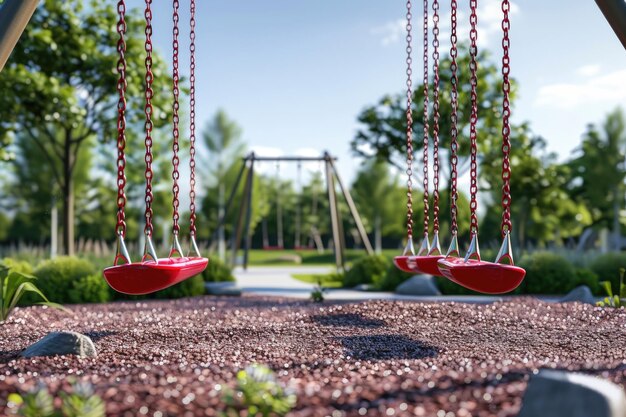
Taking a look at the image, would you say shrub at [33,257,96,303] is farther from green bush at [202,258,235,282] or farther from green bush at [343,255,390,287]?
green bush at [343,255,390,287]

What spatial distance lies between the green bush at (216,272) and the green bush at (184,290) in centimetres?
86

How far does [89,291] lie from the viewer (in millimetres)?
10000

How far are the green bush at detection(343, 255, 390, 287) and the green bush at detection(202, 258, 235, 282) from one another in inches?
109

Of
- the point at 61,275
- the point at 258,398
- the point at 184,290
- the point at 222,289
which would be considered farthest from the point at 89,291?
the point at 258,398

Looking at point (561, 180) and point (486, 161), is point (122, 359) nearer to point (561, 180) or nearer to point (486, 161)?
point (486, 161)

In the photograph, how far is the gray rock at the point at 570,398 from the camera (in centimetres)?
276

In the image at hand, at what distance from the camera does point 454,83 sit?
5648 mm

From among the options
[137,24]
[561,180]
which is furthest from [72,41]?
[561,180]

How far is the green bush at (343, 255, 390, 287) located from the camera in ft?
45.3

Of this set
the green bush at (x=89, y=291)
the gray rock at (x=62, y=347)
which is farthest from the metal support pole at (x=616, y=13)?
the green bush at (x=89, y=291)

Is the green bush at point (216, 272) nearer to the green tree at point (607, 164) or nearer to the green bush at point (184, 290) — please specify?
the green bush at point (184, 290)

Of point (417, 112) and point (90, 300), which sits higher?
point (417, 112)

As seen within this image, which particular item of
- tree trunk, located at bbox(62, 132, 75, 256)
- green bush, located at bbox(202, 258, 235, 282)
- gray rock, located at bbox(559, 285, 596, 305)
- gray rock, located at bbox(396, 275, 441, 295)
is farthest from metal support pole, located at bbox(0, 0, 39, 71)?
tree trunk, located at bbox(62, 132, 75, 256)

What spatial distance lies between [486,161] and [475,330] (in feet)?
48.7
